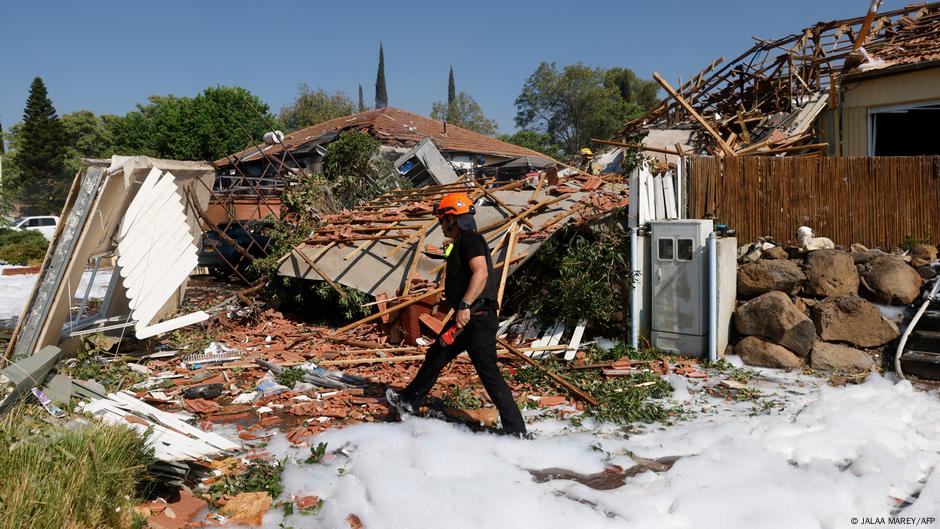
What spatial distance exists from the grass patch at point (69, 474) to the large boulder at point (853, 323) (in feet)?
20.9

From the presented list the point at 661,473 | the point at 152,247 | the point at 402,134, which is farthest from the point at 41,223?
the point at 661,473

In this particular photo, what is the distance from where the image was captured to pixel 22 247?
2031 cm

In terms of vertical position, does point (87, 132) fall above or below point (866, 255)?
above

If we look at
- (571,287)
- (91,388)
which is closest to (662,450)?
(571,287)

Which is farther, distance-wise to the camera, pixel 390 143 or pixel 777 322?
pixel 390 143

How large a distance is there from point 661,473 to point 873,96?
31.9ft

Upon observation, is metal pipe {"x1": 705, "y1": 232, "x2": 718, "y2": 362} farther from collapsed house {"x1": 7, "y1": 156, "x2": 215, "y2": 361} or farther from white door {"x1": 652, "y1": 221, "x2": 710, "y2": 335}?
collapsed house {"x1": 7, "y1": 156, "x2": 215, "y2": 361}

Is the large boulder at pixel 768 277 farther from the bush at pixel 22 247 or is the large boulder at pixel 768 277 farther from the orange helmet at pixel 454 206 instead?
the bush at pixel 22 247

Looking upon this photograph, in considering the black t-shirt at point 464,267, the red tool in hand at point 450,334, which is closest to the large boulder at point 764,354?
the black t-shirt at point 464,267

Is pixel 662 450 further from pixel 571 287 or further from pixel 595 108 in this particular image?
pixel 595 108

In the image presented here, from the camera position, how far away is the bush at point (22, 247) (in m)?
19.3

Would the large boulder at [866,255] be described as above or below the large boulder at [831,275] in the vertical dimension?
above

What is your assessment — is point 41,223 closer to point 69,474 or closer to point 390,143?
point 390,143

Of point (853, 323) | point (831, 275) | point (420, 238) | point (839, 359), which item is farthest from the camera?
point (420, 238)
